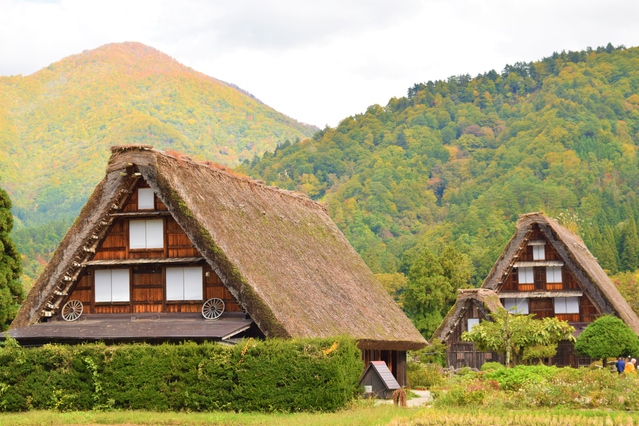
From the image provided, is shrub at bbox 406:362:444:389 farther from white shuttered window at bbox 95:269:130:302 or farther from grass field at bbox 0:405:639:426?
grass field at bbox 0:405:639:426

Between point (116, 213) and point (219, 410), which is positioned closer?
point (219, 410)

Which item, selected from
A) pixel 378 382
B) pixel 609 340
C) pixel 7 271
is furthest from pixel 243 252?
pixel 609 340

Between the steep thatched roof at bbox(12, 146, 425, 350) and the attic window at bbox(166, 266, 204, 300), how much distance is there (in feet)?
5.19

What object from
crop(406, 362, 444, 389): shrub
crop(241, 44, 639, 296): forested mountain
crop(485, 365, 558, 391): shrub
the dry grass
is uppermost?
crop(241, 44, 639, 296): forested mountain

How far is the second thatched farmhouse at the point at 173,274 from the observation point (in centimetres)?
2961

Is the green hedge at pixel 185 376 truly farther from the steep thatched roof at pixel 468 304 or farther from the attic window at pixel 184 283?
the steep thatched roof at pixel 468 304

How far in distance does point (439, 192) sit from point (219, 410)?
146647mm

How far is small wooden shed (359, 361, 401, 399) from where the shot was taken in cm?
3162

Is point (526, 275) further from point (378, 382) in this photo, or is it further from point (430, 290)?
point (378, 382)

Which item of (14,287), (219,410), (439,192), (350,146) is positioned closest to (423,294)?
(14,287)

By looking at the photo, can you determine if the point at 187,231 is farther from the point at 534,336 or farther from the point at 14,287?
the point at 534,336

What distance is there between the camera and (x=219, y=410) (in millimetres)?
27047

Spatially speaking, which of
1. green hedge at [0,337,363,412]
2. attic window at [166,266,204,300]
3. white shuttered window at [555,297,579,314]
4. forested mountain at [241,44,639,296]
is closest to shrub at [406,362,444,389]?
white shuttered window at [555,297,579,314]

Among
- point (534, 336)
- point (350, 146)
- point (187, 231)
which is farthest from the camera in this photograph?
point (350, 146)
